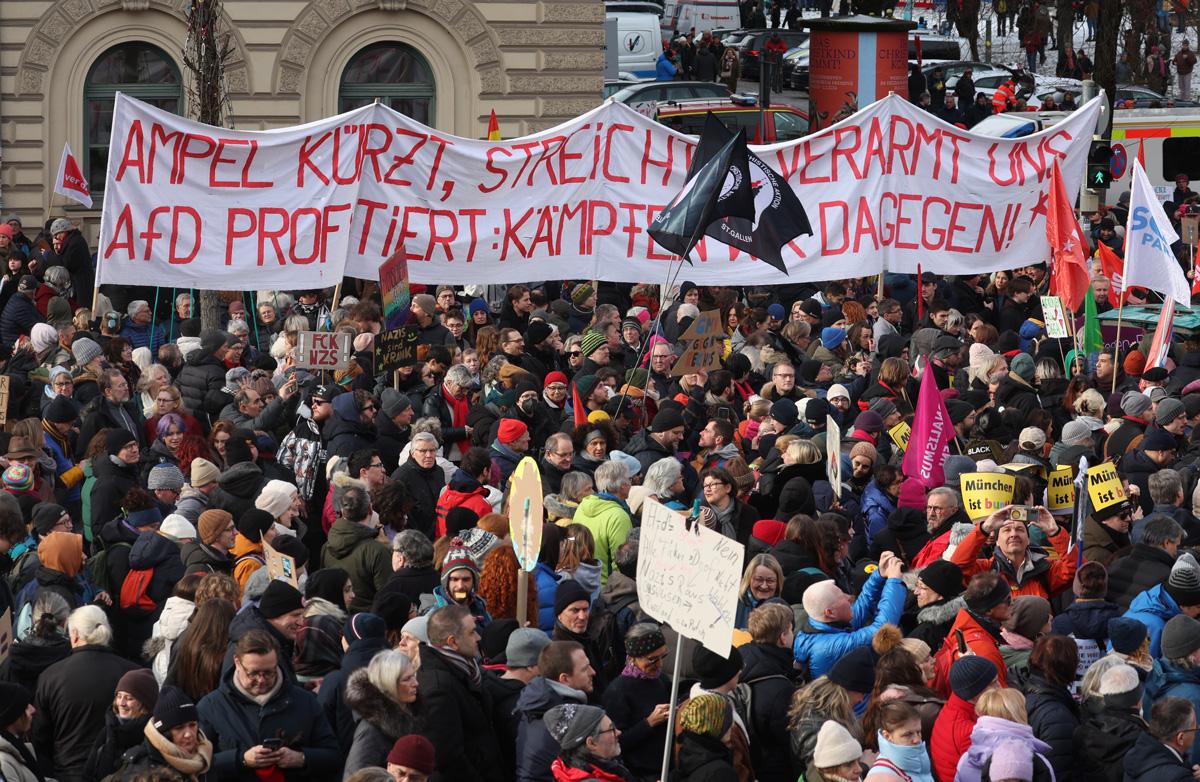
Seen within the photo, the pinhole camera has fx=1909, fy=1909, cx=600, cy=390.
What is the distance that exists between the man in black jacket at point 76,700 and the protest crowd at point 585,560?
14 millimetres

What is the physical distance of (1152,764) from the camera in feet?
22.4

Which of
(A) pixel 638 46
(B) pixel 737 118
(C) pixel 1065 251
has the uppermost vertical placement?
(A) pixel 638 46

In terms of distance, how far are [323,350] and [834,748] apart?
21.7 feet

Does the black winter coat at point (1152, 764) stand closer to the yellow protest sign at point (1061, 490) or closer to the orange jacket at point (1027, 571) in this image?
the orange jacket at point (1027, 571)

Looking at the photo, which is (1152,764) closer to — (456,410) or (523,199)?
(456,410)

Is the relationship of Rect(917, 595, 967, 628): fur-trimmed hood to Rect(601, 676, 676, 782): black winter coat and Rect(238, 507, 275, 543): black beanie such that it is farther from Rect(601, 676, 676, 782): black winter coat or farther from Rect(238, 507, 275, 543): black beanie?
Rect(238, 507, 275, 543): black beanie

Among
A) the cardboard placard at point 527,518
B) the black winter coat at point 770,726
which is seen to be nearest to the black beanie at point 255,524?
the cardboard placard at point 527,518

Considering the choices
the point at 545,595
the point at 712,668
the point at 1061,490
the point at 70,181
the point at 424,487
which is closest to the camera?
the point at 712,668

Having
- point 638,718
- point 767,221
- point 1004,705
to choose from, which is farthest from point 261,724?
point 767,221

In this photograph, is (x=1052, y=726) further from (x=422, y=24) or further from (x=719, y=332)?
(x=422, y=24)

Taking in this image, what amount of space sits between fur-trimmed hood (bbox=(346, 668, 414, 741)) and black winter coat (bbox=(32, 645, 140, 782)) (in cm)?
103

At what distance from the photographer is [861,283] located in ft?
61.1

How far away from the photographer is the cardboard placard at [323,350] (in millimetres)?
12305

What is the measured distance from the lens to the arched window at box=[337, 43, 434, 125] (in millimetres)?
26641
